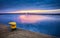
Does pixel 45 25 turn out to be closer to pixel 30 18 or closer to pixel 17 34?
pixel 30 18

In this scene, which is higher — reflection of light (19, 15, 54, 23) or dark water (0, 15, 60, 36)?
reflection of light (19, 15, 54, 23)

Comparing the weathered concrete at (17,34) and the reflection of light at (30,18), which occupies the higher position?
the reflection of light at (30,18)

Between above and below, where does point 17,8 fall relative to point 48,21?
above

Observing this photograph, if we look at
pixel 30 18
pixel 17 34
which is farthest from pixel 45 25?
pixel 17 34

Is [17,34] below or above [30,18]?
below

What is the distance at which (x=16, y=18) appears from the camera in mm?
1195

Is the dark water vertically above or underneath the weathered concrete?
above

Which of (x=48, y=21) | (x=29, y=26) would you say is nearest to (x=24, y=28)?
(x=29, y=26)

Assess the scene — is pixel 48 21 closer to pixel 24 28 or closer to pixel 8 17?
pixel 24 28

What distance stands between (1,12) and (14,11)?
0.16 meters

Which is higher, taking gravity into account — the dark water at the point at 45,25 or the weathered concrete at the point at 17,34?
the dark water at the point at 45,25

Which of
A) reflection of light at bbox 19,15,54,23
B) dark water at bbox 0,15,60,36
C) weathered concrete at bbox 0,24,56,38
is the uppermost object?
reflection of light at bbox 19,15,54,23

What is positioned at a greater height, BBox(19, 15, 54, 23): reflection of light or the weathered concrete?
BBox(19, 15, 54, 23): reflection of light

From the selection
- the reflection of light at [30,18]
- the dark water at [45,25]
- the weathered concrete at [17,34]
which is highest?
the reflection of light at [30,18]
